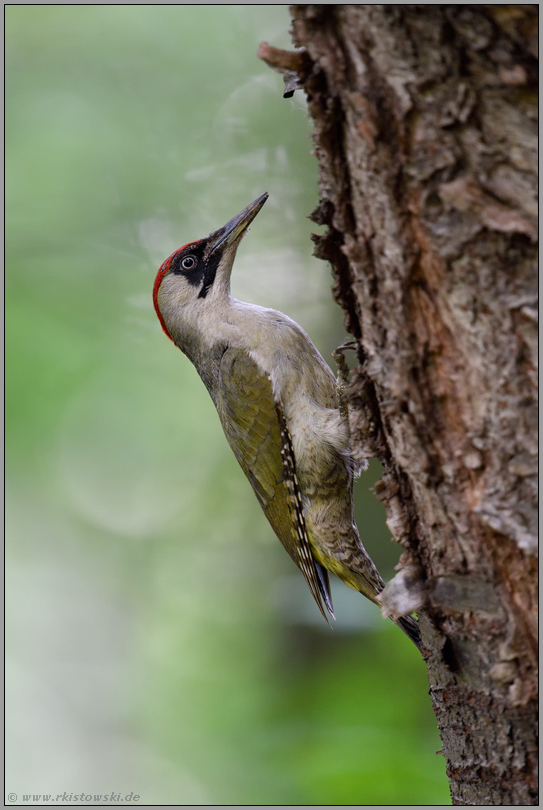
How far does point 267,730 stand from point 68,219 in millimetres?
4168

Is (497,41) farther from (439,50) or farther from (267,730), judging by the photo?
(267,730)

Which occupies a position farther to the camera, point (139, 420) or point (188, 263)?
point (139, 420)

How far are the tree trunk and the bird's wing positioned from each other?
5.03 feet

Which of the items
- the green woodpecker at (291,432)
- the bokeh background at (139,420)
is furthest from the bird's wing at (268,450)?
the bokeh background at (139,420)

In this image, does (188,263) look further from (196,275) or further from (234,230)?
(234,230)

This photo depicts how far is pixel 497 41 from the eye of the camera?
1.25 meters

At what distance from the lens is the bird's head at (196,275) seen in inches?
144

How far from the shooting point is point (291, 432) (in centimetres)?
328

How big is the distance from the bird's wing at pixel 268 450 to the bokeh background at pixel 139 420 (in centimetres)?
88

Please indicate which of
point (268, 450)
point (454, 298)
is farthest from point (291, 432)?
point (454, 298)

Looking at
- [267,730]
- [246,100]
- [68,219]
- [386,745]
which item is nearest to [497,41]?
[386,745]

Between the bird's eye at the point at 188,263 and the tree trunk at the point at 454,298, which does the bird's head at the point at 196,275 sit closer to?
the bird's eye at the point at 188,263

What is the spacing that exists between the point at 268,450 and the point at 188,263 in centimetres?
128

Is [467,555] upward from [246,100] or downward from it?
downward
